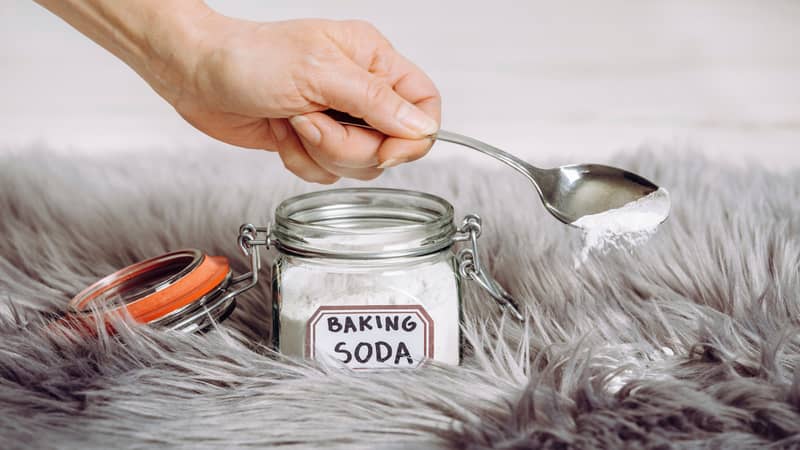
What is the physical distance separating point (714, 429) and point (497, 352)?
0.20 meters

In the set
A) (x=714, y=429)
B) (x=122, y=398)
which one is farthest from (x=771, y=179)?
(x=122, y=398)

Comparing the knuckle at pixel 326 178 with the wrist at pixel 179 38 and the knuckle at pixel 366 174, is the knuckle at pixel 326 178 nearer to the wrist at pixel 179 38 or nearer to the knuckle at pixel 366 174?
the knuckle at pixel 366 174

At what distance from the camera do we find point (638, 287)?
3.34ft

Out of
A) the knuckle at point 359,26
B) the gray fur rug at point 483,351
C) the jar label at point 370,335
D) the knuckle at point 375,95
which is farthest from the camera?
the knuckle at point 359,26

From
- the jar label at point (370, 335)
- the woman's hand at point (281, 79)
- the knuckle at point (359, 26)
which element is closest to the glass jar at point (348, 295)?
the jar label at point (370, 335)

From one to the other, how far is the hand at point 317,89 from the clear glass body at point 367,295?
14cm

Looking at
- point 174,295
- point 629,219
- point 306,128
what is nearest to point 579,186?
point 629,219

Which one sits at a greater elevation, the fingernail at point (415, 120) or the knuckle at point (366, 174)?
the fingernail at point (415, 120)

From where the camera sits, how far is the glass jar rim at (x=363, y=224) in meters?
0.85

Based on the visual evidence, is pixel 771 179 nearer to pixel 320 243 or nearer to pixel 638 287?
pixel 638 287

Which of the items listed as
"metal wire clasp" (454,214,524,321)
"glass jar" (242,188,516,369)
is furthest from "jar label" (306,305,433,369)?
"metal wire clasp" (454,214,524,321)

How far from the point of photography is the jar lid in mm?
885

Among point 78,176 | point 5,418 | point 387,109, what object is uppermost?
point 387,109

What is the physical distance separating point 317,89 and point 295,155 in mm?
171
